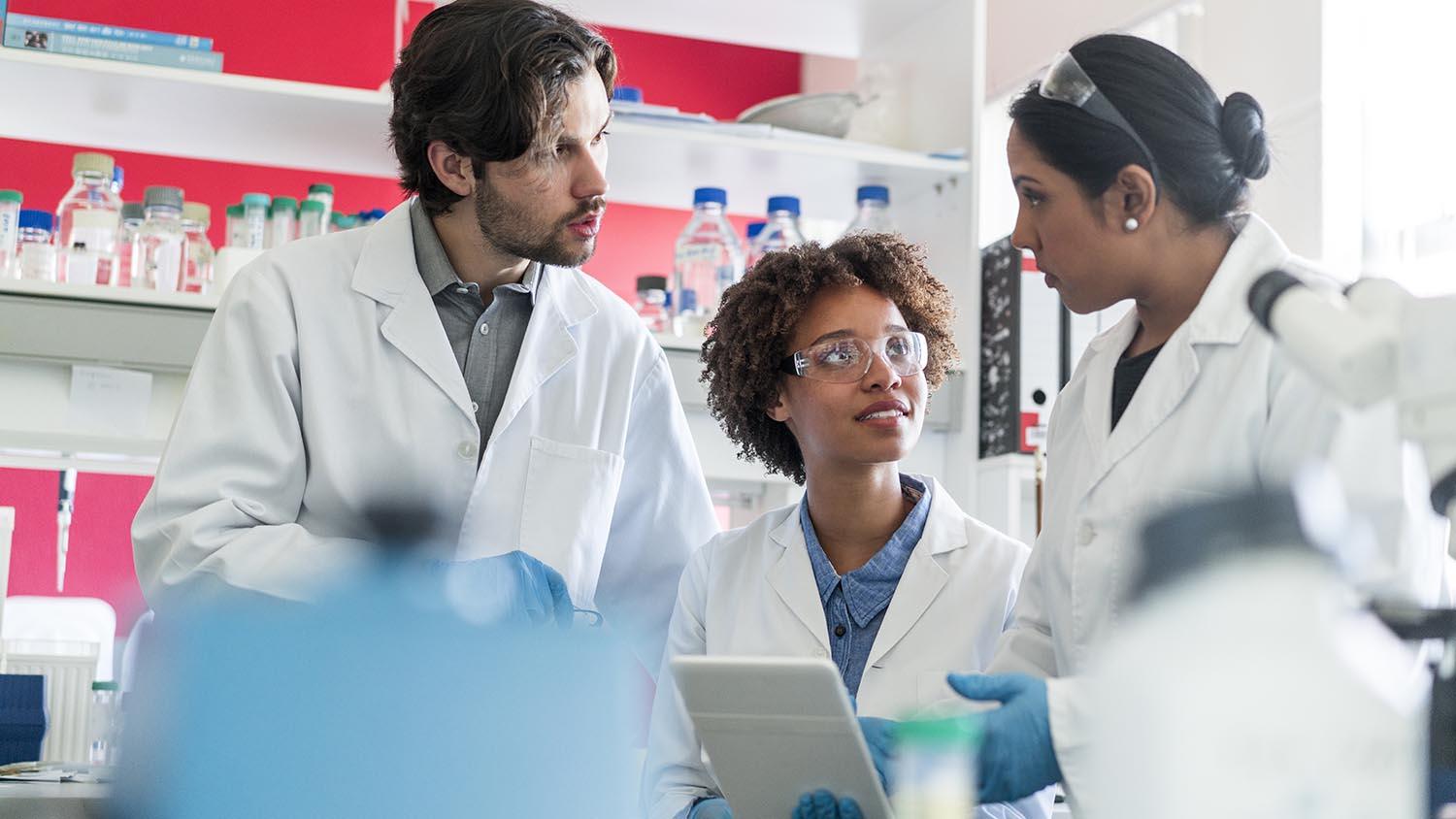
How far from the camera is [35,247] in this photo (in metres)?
2.33

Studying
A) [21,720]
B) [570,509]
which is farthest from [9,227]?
[570,509]

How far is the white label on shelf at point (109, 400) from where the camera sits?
2273 millimetres

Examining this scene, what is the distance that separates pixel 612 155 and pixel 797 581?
112cm

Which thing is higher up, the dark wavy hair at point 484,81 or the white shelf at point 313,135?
the white shelf at point 313,135

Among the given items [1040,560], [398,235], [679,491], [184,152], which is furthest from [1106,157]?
[184,152]

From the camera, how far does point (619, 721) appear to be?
0.77 meters

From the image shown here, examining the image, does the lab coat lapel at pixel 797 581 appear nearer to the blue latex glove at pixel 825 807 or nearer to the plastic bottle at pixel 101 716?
the blue latex glove at pixel 825 807

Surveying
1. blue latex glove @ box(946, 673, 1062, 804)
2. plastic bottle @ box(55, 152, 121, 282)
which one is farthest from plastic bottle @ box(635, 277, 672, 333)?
blue latex glove @ box(946, 673, 1062, 804)

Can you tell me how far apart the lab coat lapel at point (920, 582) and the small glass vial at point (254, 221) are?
1334 mm

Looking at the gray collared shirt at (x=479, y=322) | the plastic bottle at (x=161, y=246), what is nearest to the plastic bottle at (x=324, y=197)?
the plastic bottle at (x=161, y=246)

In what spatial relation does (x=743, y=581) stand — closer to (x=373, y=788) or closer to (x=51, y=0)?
(x=373, y=788)

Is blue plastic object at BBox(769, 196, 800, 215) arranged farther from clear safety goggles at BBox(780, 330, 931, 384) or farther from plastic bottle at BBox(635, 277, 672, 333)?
clear safety goggles at BBox(780, 330, 931, 384)

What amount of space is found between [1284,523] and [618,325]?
131 cm

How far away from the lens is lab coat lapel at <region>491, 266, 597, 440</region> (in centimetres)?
175
